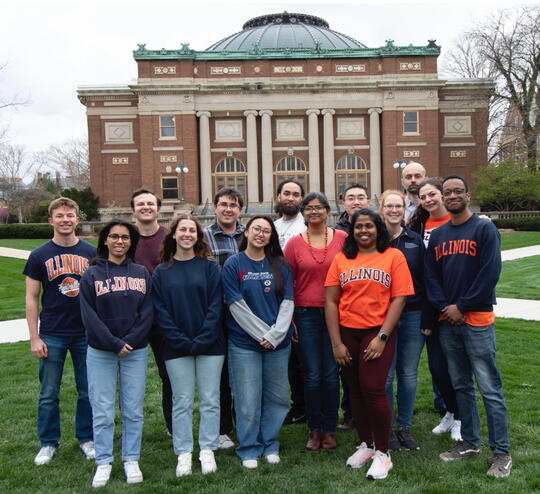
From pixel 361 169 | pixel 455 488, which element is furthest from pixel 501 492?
pixel 361 169

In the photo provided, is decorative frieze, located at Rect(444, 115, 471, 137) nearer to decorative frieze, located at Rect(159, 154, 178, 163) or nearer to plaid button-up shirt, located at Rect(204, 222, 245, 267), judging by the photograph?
decorative frieze, located at Rect(159, 154, 178, 163)

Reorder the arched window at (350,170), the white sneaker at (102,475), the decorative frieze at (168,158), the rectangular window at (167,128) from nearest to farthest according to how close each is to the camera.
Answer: the white sneaker at (102,475) → the rectangular window at (167,128) → the decorative frieze at (168,158) → the arched window at (350,170)

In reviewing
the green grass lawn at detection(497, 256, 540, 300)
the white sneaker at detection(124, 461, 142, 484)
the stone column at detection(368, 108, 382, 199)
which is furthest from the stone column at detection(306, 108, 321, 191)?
the white sneaker at detection(124, 461, 142, 484)

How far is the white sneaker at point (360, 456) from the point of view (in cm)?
459

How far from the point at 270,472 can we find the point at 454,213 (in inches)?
110

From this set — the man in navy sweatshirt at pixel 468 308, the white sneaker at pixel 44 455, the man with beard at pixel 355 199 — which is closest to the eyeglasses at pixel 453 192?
the man in navy sweatshirt at pixel 468 308

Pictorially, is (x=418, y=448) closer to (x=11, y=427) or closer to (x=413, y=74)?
(x=11, y=427)

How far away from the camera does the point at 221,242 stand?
528 cm

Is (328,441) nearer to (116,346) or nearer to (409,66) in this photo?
(116,346)

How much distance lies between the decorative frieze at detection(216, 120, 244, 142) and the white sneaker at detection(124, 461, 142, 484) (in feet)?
125

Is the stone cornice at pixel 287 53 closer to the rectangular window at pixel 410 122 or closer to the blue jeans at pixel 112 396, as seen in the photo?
the rectangular window at pixel 410 122

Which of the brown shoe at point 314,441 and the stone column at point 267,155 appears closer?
the brown shoe at point 314,441

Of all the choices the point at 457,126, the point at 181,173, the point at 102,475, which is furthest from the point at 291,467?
the point at 457,126

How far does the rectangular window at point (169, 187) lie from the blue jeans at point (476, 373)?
37.5m
